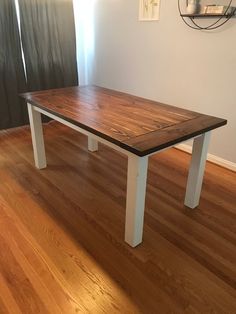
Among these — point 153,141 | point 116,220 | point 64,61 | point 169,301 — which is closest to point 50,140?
point 64,61

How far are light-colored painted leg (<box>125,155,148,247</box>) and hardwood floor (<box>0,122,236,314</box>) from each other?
0.08 metres

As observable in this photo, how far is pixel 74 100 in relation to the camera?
2.12m

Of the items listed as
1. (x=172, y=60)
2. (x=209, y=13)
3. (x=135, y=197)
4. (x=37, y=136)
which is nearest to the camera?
(x=135, y=197)

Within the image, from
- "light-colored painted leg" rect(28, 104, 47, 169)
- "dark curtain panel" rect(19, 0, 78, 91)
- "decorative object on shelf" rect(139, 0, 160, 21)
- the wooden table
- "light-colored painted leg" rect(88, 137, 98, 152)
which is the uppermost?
"decorative object on shelf" rect(139, 0, 160, 21)

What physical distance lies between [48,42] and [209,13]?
1953 mm

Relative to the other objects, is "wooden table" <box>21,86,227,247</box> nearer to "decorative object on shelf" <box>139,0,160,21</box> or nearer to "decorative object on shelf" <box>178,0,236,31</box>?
"decorative object on shelf" <box>178,0,236,31</box>

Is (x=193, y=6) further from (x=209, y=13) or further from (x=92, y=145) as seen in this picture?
(x=92, y=145)

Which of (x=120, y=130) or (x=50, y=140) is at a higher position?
(x=120, y=130)

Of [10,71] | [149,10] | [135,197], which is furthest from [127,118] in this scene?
[10,71]

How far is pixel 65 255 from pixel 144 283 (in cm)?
48

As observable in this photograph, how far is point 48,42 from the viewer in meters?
3.25

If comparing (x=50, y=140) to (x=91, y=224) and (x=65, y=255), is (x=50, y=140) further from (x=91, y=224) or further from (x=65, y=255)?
(x=65, y=255)

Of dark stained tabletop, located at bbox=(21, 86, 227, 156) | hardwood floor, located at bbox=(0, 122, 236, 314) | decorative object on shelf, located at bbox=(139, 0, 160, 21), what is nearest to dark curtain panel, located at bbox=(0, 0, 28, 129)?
hardwood floor, located at bbox=(0, 122, 236, 314)

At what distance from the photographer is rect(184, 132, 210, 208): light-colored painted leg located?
→ 66.9 inches
